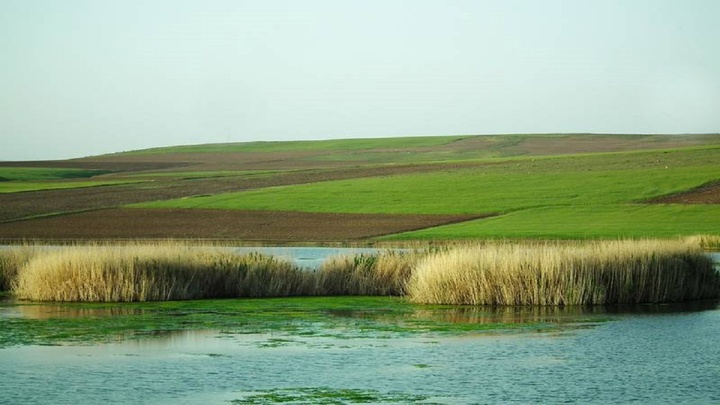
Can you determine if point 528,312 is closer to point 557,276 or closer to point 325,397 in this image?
point 557,276

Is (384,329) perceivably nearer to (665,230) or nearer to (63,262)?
(63,262)

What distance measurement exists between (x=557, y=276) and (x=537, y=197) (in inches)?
1677

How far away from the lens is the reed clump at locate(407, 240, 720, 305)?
1077 inches

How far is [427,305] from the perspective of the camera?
91.4 feet

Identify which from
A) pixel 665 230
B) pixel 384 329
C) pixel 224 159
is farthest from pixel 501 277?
pixel 224 159

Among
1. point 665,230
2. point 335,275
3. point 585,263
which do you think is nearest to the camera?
point 585,263

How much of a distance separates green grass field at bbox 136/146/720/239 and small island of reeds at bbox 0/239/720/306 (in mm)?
22016

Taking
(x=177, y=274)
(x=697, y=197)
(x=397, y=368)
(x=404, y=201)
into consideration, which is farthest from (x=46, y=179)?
(x=397, y=368)

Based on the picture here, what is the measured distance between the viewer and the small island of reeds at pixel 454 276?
90.0 feet

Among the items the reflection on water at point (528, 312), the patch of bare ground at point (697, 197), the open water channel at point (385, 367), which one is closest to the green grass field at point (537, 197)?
the patch of bare ground at point (697, 197)

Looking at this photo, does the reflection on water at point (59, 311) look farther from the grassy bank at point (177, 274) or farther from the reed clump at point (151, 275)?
the grassy bank at point (177, 274)

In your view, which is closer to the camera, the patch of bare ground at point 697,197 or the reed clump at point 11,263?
the reed clump at point 11,263

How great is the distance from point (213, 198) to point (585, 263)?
5061 cm

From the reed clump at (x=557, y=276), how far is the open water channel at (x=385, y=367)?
3835 millimetres
